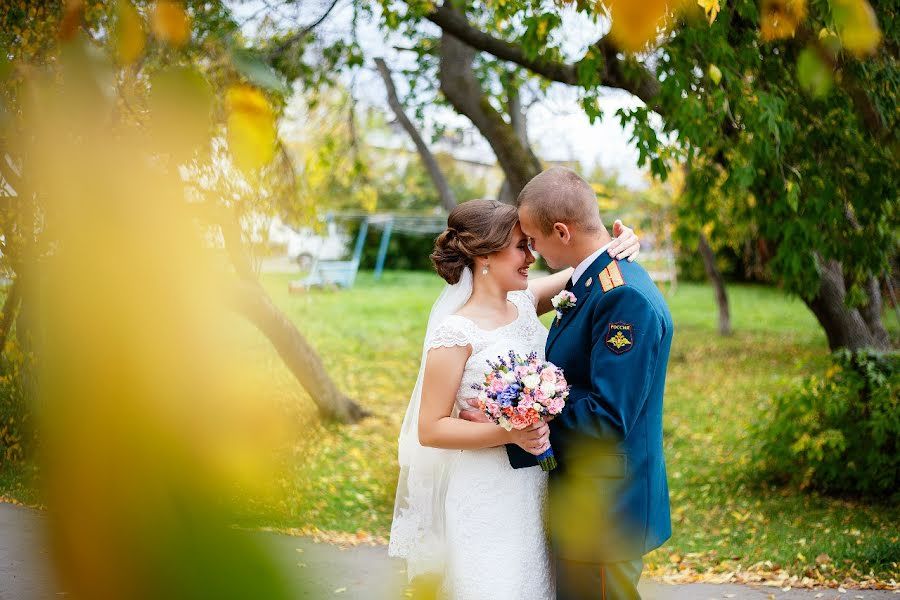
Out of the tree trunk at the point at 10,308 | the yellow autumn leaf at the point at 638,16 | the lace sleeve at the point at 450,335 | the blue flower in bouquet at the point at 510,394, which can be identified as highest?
the yellow autumn leaf at the point at 638,16

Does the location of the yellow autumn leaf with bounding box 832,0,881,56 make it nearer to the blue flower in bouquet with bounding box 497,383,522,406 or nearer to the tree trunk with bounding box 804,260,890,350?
the blue flower in bouquet with bounding box 497,383,522,406

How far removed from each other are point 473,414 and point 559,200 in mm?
656

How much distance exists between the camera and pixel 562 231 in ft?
7.62

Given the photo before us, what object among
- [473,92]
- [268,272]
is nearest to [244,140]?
[268,272]

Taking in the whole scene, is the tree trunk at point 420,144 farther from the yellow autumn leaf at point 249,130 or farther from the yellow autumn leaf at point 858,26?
the yellow autumn leaf at point 249,130

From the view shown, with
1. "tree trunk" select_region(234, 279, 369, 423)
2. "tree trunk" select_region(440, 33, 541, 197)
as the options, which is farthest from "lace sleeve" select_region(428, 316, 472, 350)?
"tree trunk" select_region(440, 33, 541, 197)

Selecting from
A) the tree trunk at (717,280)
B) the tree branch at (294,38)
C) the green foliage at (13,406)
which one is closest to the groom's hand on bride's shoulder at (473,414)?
the green foliage at (13,406)

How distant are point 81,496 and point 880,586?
4558 millimetres

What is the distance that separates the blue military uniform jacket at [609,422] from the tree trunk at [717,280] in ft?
39.1

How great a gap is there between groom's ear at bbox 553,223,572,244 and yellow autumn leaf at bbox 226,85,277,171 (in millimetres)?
1448

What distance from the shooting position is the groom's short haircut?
2.29 meters

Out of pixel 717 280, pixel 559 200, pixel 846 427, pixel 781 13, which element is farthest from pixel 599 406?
pixel 717 280

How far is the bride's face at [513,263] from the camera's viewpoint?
246cm

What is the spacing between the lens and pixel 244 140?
0.93 m
